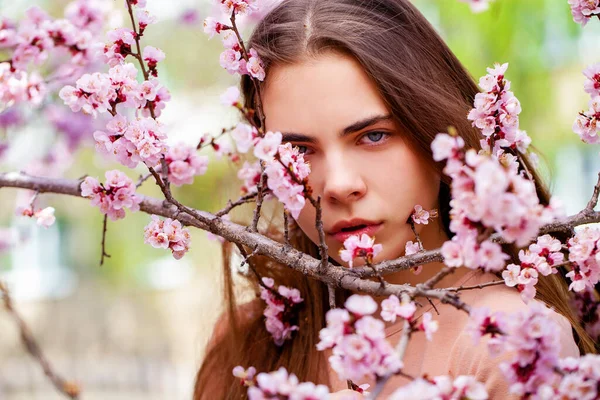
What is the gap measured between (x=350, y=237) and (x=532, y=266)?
0.27 m

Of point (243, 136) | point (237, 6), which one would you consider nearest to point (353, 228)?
point (243, 136)

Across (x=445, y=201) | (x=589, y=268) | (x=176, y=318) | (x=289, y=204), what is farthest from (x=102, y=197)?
(x=176, y=318)

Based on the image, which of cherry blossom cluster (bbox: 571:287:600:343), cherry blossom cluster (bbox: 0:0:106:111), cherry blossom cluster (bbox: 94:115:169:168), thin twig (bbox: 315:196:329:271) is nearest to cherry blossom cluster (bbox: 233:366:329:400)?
thin twig (bbox: 315:196:329:271)

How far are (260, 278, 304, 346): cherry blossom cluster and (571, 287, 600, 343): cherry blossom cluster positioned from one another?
0.57m

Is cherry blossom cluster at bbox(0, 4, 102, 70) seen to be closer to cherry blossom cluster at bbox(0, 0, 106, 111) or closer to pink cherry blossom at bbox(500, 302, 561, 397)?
cherry blossom cluster at bbox(0, 0, 106, 111)

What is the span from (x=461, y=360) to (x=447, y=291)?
38 centimetres

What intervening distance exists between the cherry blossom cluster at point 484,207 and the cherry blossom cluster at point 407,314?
0.33ft

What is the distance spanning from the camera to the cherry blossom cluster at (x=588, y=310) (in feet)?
4.83

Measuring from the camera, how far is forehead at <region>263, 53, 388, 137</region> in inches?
48.4

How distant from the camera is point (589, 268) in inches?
40.7

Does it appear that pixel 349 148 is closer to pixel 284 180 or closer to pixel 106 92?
pixel 284 180

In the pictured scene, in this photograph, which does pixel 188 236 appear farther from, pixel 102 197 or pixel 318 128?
pixel 318 128

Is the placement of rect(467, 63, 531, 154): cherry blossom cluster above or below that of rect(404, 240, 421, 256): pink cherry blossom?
above

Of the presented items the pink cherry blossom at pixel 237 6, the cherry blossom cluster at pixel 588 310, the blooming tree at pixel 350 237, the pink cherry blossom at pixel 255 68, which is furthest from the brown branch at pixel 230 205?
the cherry blossom cluster at pixel 588 310
